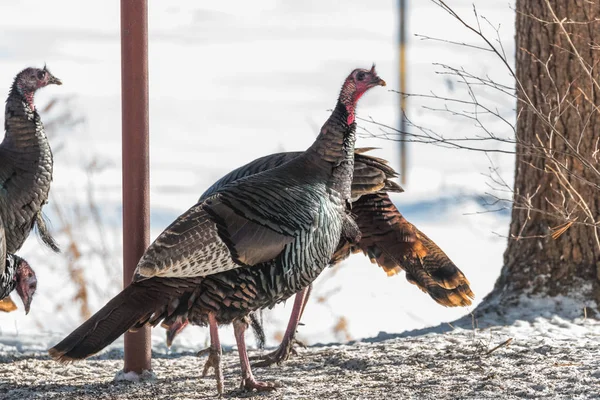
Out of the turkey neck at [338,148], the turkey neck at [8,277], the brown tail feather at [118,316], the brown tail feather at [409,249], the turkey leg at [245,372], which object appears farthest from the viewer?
the brown tail feather at [409,249]

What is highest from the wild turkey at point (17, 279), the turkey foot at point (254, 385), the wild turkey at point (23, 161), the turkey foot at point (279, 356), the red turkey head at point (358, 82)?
the red turkey head at point (358, 82)

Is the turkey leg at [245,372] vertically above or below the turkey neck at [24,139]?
below

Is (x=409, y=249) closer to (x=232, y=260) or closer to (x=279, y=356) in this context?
(x=279, y=356)

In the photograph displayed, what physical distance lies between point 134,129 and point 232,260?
904 millimetres

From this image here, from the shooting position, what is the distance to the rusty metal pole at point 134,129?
4383 millimetres

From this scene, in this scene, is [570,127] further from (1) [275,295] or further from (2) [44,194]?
(2) [44,194]

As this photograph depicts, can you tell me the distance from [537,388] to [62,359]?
6.60 feet

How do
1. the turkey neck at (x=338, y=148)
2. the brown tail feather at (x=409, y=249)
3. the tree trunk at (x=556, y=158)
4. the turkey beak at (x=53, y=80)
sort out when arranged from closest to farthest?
the turkey neck at (x=338, y=148), the turkey beak at (x=53, y=80), the brown tail feather at (x=409, y=249), the tree trunk at (x=556, y=158)

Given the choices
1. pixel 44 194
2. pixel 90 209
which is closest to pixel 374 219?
pixel 44 194

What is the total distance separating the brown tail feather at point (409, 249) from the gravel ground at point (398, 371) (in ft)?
0.93

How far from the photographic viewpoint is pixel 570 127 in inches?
222

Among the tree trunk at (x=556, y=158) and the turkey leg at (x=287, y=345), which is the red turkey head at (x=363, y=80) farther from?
the tree trunk at (x=556, y=158)

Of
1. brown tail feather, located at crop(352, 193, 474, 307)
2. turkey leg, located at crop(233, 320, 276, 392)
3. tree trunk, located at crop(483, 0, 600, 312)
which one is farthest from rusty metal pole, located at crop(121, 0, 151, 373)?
tree trunk, located at crop(483, 0, 600, 312)

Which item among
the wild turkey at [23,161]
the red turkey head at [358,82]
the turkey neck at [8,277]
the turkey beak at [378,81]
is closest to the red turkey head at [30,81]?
the wild turkey at [23,161]
